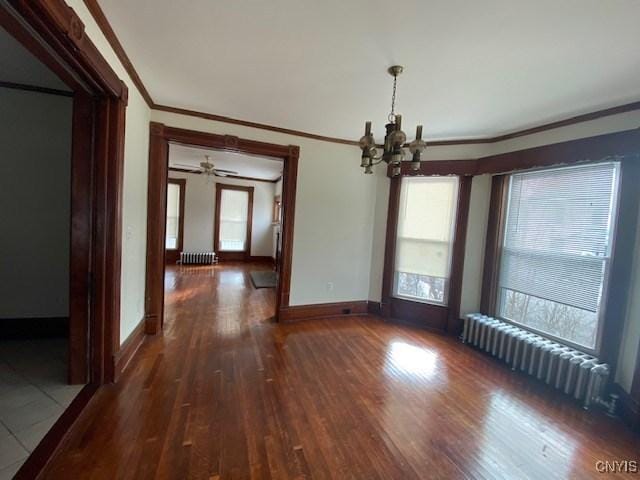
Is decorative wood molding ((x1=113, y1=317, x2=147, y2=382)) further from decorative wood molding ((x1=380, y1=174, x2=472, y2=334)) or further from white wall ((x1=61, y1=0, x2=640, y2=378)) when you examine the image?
decorative wood molding ((x1=380, y1=174, x2=472, y2=334))

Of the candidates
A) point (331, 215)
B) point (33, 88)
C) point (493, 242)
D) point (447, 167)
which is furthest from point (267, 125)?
point (493, 242)

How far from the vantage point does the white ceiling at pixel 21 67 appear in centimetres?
190

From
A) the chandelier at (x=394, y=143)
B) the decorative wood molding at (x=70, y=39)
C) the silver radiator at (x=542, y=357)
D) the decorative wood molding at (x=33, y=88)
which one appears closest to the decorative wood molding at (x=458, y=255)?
the silver radiator at (x=542, y=357)

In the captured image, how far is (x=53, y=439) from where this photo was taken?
1588mm

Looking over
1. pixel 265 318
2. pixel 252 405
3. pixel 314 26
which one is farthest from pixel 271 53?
pixel 265 318

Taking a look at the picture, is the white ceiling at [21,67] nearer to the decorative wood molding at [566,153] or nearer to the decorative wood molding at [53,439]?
the decorative wood molding at [53,439]

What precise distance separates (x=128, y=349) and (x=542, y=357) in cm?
378

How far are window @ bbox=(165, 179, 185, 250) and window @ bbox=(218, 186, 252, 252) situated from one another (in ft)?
3.24

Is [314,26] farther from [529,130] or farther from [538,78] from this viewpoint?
[529,130]

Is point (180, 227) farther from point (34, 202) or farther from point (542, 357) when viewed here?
point (542, 357)

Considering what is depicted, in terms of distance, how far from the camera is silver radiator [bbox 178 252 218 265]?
740cm

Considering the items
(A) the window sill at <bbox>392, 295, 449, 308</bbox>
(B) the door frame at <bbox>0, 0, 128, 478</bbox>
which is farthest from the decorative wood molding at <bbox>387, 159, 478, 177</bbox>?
(B) the door frame at <bbox>0, 0, 128, 478</bbox>

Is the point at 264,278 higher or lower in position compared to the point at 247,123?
lower

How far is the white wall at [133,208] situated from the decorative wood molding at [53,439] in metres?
0.53
